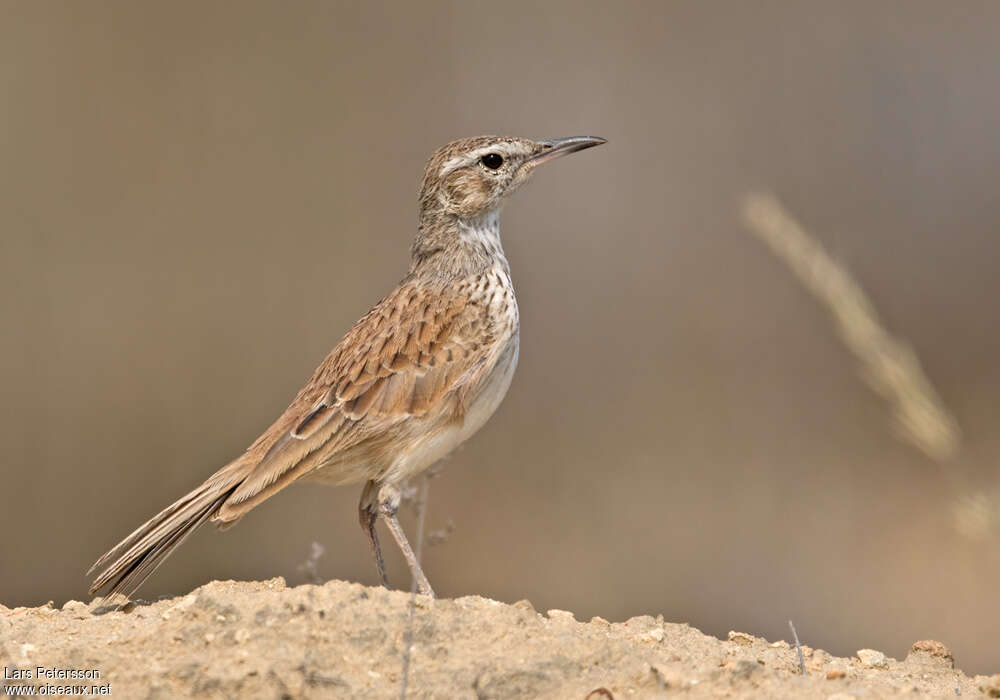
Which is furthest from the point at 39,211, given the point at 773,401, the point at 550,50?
the point at 773,401

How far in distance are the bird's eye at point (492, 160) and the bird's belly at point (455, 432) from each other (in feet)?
3.54

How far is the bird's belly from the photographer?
19.5ft

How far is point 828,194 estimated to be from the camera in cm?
1243

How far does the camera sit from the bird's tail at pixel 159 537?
17.4 feet

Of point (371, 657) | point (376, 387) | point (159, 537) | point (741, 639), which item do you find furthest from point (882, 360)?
point (159, 537)

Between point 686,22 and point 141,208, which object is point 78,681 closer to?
point 141,208

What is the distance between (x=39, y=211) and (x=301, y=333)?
2.19 m

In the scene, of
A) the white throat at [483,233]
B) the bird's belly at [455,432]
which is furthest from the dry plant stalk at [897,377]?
the white throat at [483,233]

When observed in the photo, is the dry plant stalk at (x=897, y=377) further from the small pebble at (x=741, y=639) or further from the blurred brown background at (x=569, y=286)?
the blurred brown background at (x=569, y=286)

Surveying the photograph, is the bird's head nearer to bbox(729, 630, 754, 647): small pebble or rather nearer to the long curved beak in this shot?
the long curved beak

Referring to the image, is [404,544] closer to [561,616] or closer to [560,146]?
[561,616]

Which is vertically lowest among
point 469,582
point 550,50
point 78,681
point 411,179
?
point 78,681

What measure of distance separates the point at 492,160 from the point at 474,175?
118mm

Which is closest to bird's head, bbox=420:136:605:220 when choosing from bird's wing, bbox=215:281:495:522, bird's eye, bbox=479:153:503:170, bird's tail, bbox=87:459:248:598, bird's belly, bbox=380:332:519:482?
bird's eye, bbox=479:153:503:170
